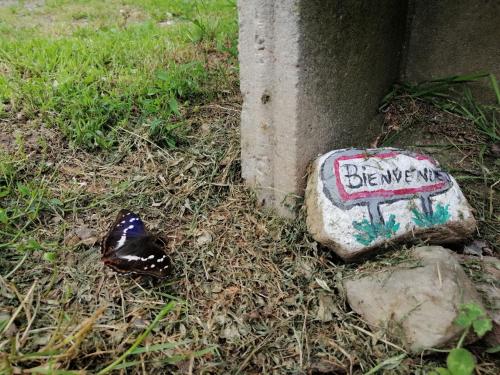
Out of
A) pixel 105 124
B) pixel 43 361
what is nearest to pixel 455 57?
pixel 105 124

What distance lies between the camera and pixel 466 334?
1485mm

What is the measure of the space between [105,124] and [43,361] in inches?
53.4

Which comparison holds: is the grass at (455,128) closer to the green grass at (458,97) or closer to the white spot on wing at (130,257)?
the green grass at (458,97)

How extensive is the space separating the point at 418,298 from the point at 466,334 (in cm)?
18

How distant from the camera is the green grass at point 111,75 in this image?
246 centimetres

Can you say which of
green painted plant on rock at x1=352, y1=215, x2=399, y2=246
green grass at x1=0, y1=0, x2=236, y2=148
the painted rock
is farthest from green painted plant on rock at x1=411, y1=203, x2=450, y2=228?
green grass at x1=0, y1=0, x2=236, y2=148

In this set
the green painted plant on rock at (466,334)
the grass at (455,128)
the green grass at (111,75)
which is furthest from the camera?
the green grass at (111,75)

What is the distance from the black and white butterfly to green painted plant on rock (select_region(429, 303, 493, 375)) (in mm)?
1012

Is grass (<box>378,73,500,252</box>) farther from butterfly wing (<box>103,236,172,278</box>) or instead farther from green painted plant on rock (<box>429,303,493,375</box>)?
butterfly wing (<box>103,236,172,278</box>)

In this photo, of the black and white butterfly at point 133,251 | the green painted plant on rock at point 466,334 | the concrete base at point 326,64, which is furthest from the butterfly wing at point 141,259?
the green painted plant on rock at point 466,334

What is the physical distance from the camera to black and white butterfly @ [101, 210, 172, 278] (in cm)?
169

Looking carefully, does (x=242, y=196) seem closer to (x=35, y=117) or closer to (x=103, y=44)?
(x=35, y=117)

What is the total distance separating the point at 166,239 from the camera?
6.40ft

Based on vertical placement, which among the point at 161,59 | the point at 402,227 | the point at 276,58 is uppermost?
the point at 276,58
